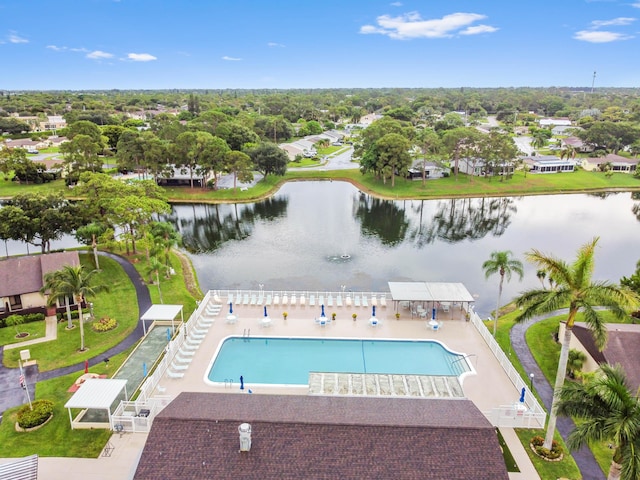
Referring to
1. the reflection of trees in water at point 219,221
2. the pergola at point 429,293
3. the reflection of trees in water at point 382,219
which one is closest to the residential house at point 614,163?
the reflection of trees in water at point 382,219

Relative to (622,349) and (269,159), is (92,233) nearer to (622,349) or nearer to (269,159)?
(622,349)

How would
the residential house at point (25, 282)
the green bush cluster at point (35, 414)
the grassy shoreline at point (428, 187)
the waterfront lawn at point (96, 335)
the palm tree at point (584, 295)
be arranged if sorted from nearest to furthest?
the palm tree at point (584, 295) < the green bush cluster at point (35, 414) < the waterfront lawn at point (96, 335) < the residential house at point (25, 282) < the grassy shoreline at point (428, 187)

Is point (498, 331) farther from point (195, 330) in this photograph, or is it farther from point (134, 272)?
point (134, 272)

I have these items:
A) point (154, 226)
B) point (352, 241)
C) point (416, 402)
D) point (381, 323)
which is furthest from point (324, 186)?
point (416, 402)

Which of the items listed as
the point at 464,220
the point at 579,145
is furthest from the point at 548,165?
the point at 464,220

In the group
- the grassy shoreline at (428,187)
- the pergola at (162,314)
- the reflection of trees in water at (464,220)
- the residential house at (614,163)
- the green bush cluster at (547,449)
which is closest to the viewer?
the green bush cluster at (547,449)

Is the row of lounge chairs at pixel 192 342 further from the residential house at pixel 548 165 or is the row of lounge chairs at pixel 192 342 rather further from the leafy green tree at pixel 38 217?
the residential house at pixel 548 165
